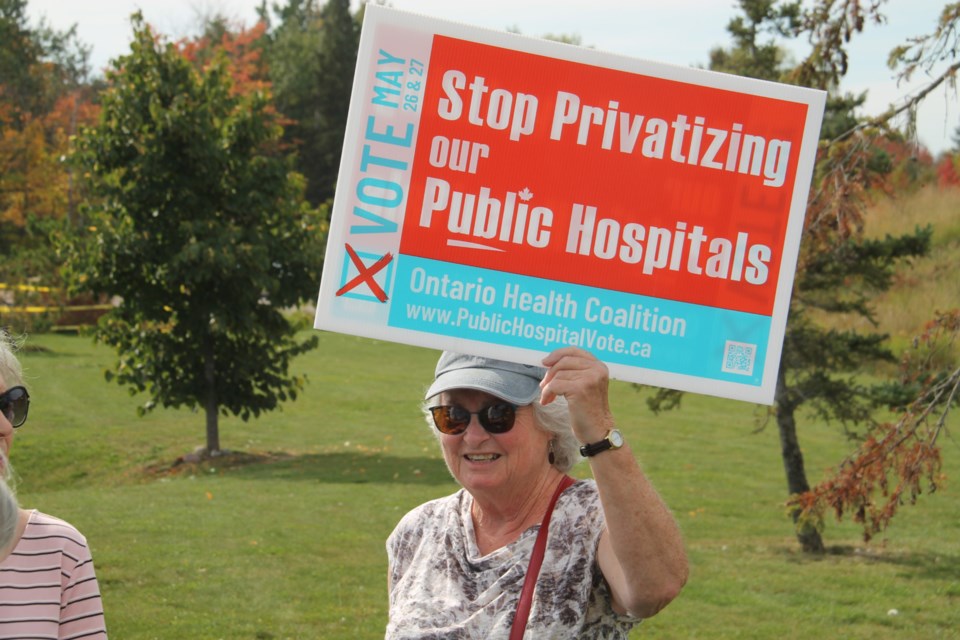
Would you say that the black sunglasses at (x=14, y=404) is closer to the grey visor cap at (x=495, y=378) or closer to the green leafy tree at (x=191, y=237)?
the grey visor cap at (x=495, y=378)

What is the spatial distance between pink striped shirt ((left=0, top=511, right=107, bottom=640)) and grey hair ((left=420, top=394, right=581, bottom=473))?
3.50 feet

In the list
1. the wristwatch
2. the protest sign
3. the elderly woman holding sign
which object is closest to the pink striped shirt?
the elderly woman holding sign

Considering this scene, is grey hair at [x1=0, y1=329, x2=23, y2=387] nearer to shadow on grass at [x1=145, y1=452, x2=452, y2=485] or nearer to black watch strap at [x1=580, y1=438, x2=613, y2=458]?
black watch strap at [x1=580, y1=438, x2=613, y2=458]

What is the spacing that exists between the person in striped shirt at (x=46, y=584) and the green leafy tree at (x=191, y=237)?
48.8 feet

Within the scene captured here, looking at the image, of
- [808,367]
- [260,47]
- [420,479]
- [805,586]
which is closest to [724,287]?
[805,586]

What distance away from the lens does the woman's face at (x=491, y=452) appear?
3.50 meters

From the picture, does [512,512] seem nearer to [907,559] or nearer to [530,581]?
[530,581]

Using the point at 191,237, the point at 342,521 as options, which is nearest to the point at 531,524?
the point at 342,521

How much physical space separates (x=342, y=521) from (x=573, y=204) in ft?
35.2

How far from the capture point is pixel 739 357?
3330 mm

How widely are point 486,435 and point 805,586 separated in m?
8.24

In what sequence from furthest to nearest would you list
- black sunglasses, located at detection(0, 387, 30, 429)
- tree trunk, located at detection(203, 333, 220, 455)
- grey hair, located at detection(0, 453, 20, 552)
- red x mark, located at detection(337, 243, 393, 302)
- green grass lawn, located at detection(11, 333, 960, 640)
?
tree trunk, located at detection(203, 333, 220, 455)
green grass lawn, located at detection(11, 333, 960, 640)
black sunglasses, located at detection(0, 387, 30, 429)
red x mark, located at detection(337, 243, 393, 302)
grey hair, located at detection(0, 453, 20, 552)

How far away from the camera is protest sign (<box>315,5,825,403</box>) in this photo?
130 inches

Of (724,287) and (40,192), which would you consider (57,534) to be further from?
(40,192)
